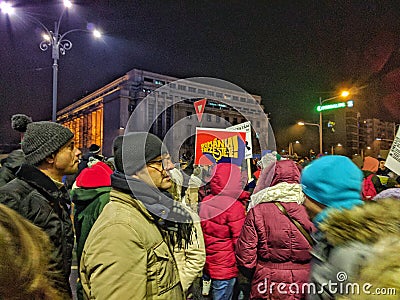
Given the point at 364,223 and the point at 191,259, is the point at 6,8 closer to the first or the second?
the point at 191,259

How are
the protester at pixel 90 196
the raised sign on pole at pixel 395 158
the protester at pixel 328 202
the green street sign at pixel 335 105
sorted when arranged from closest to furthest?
1. the protester at pixel 328 202
2. the raised sign on pole at pixel 395 158
3. the protester at pixel 90 196
4. the green street sign at pixel 335 105

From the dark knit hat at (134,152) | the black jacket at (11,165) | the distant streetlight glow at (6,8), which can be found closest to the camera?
the dark knit hat at (134,152)

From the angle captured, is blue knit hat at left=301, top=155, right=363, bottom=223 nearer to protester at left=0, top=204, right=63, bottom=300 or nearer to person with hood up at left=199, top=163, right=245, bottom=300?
protester at left=0, top=204, right=63, bottom=300

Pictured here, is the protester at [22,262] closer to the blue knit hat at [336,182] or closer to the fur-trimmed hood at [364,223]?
the fur-trimmed hood at [364,223]

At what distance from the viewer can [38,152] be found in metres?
3.08

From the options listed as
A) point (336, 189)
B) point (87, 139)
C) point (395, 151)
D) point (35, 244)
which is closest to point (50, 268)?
point (35, 244)

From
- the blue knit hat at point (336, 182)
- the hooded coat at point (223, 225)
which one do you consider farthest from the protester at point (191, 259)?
the hooded coat at point (223, 225)

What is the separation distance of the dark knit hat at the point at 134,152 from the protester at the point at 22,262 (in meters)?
1.42

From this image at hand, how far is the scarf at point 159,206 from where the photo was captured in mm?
2352

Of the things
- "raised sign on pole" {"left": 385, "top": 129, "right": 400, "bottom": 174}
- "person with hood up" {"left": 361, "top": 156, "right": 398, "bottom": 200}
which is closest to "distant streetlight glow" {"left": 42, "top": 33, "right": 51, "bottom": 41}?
"person with hood up" {"left": 361, "top": 156, "right": 398, "bottom": 200}

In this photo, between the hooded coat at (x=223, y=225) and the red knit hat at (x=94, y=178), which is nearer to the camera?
the red knit hat at (x=94, y=178)

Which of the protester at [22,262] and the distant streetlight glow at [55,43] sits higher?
the distant streetlight glow at [55,43]

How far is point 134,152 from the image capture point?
103 inches

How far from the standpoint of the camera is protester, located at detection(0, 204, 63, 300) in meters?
1.03
